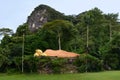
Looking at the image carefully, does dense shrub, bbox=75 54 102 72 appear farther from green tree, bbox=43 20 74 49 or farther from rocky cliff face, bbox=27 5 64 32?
rocky cliff face, bbox=27 5 64 32

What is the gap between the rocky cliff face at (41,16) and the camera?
56.6 metres

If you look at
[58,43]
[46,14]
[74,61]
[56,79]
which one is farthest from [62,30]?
[46,14]

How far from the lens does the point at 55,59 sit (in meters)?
30.3

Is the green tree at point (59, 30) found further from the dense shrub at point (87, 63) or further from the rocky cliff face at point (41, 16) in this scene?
the rocky cliff face at point (41, 16)

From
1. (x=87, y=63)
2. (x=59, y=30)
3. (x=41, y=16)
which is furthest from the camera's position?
(x=41, y=16)

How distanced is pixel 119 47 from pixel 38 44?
974 centimetres

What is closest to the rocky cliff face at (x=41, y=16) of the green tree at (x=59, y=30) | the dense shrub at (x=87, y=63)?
the green tree at (x=59, y=30)

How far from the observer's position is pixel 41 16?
58.8 metres

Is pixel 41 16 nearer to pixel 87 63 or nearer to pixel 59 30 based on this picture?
pixel 59 30

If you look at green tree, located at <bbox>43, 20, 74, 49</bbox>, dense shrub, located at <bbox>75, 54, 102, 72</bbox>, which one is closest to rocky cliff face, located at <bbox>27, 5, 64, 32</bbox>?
green tree, located at <bbox>43, 20, 74, 49</bbox>

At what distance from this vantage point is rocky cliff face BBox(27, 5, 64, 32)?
186 ft

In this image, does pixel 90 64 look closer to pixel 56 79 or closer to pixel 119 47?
pixel 119 47

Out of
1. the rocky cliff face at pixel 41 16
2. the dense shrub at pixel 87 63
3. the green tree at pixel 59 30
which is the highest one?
the rocky cliff face at pixel 41 16

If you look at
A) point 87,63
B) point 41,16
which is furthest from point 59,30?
point 41,16
